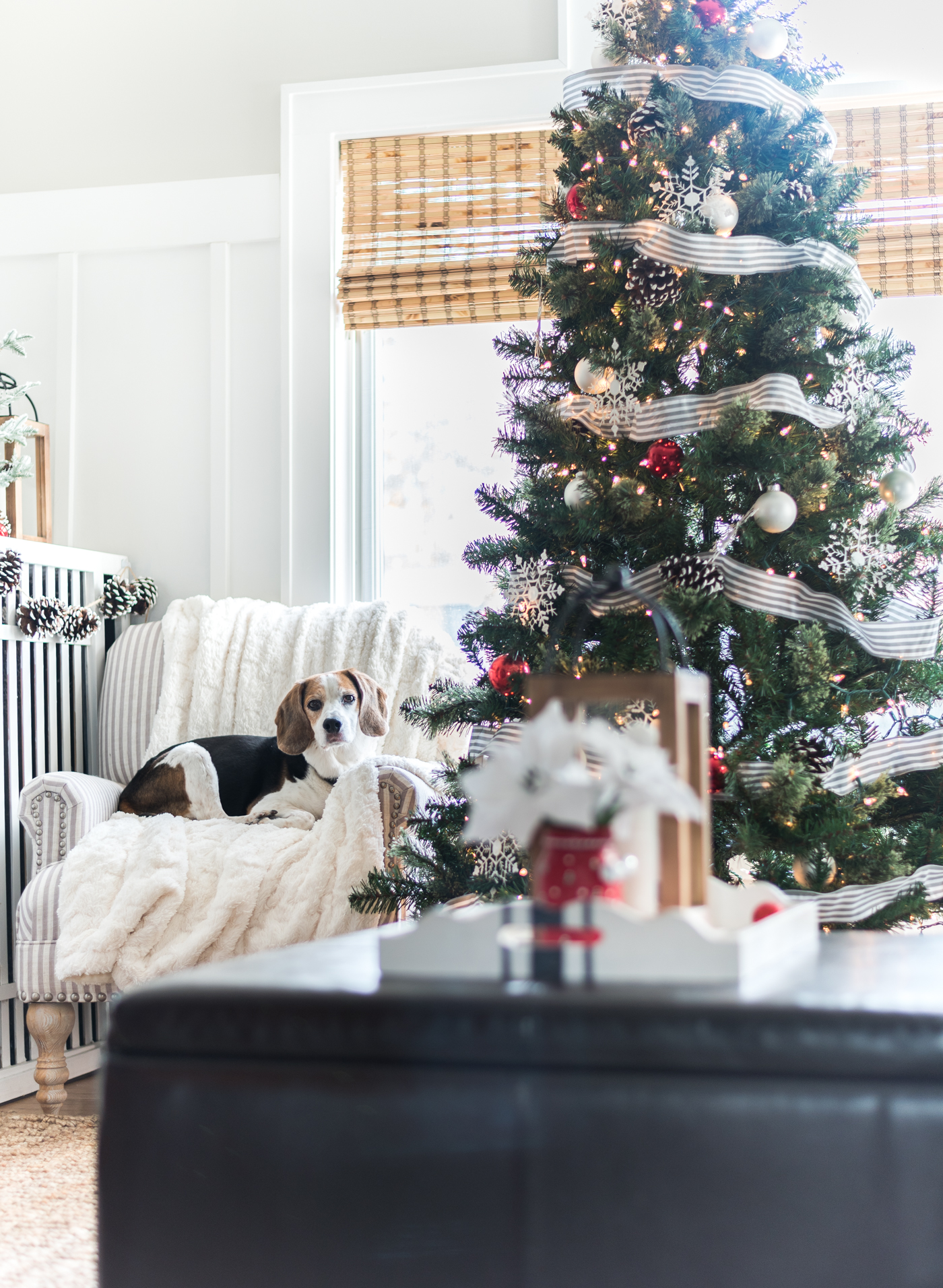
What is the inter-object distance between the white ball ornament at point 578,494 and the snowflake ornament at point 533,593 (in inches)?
4.6

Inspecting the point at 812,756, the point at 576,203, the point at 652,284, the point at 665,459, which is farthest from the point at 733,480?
the point at 576,203

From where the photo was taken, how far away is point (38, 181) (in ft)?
11.5

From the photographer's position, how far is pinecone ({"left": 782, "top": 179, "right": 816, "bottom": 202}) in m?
1.97

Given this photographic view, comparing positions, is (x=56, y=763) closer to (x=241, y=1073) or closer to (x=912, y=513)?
(x=912, y=513)

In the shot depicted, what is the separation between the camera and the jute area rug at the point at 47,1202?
1.63 m

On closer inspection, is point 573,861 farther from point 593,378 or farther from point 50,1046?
point 50,1046

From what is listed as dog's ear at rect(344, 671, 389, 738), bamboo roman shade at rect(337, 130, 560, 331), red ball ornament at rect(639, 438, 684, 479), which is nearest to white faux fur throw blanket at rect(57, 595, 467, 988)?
dog's ear at rect(344, 671, 389, 738)

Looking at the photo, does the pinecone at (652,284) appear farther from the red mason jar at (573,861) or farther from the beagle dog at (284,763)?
the red mason jar at (573,861)

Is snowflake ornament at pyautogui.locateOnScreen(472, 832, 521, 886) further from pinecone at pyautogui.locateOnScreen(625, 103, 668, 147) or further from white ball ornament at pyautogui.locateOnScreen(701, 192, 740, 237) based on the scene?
pinecone at pyautogui.locateOnScreen(625, 103, 668, 147)

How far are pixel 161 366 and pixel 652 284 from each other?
1.91 metres

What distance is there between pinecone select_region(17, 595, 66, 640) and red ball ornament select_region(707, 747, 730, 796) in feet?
5.62

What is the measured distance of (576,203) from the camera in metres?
2.07

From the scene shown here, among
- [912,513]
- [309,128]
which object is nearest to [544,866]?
[912,513]

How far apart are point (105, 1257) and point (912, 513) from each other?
1.66m
